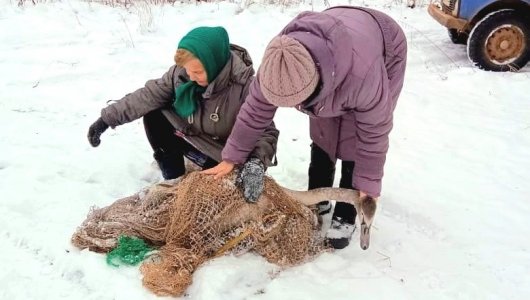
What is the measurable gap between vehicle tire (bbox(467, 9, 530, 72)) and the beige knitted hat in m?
3.85

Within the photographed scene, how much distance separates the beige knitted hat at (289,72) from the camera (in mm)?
1731

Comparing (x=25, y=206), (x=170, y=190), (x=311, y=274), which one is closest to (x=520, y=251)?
(x=311, y=274)

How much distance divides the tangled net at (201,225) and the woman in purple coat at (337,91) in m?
0.12

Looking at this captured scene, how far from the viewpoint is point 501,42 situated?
5039 millimetres

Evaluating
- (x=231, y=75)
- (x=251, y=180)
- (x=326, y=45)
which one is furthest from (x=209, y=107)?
(x=326, y=45)

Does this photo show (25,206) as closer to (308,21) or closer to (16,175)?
(16,175)

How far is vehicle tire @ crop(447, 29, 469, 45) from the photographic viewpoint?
5723mm

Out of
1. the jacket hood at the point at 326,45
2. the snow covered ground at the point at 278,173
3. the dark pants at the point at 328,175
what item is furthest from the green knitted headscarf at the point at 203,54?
the snow covered ground at the point at 278,173

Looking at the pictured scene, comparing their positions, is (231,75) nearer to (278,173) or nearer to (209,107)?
(209,107)

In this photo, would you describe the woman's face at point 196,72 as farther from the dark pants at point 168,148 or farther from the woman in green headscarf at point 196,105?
the dark pants at point 168,148

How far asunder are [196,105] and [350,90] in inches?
37.9

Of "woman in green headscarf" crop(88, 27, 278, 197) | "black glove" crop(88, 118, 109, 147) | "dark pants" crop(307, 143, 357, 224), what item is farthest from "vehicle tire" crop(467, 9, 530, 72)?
"black glove" crop(88, 118, 109, 147)

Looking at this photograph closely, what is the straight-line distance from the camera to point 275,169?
3432 millimetres

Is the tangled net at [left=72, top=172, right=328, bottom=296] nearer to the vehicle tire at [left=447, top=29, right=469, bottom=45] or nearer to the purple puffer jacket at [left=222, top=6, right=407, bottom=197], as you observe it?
the purple puffer jacket at [left=222, top=6, right=407, bottom=197]
